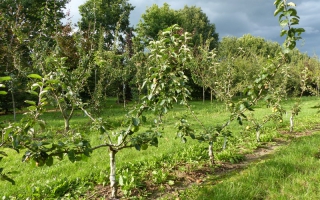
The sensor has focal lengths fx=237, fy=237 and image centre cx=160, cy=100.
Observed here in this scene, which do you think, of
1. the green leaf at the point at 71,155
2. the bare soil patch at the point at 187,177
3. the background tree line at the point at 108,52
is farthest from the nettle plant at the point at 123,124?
the background tree line at the point at 108,52

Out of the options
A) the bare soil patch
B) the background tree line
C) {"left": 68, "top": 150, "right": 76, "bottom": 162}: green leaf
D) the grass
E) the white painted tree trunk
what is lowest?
the bare soil patch

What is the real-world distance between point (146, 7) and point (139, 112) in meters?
31.3

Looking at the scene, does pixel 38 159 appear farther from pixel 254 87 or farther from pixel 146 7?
pixel 146 7

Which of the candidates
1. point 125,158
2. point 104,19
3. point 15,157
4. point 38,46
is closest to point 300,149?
point 125,158

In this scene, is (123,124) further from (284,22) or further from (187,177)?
(284,22)

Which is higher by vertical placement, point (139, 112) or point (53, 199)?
point (139, 112)

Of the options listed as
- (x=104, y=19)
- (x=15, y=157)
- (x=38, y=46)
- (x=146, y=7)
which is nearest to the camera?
(x=15, y=157)

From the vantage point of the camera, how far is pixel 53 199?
10.8 ft


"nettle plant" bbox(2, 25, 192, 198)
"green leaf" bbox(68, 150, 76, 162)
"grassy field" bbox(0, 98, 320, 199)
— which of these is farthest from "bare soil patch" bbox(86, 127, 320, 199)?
"green leaf" bbox(68, 150, 76, 162)

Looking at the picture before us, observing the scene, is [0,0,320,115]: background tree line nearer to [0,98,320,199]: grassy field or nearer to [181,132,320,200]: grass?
[0,98,320,199]: grassy field

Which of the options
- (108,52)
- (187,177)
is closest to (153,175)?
(187,177)

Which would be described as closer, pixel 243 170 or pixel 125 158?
pixel 243 170

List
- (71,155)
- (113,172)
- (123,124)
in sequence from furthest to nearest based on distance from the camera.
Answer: (113,172), (123,124), (71,155)

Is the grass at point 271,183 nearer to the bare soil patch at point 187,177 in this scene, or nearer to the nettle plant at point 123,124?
the bare soil patch at point 187,177
